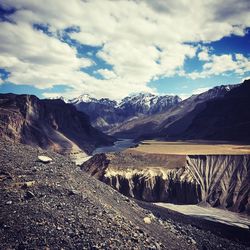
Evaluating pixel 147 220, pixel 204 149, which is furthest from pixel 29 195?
pixel 204 149

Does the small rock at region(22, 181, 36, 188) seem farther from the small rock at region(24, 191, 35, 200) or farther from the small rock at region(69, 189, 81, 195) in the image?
the small rock at region(69, 189, 81, 195)

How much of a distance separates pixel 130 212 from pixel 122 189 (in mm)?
25772

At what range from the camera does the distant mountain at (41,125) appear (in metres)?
118

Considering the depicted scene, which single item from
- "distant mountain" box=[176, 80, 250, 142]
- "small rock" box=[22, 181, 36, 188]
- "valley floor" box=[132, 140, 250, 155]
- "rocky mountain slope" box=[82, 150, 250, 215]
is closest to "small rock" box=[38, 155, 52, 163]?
"small rock" box=[22, 181, 36, 188]

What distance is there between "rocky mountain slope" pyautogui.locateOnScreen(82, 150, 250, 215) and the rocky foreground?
18.2 meters

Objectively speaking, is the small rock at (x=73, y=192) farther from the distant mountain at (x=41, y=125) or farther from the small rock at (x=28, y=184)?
the distant mountain at (x=41, y=125)

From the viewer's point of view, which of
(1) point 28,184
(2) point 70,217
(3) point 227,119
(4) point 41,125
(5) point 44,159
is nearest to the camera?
(2) point 70,217

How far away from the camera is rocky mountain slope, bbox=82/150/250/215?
68250 millimetres

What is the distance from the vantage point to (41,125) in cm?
13575

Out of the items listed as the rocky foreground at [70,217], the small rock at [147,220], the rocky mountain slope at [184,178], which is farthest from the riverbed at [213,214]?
the small rock at [147,220]

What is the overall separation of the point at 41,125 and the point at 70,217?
102799 millimetres

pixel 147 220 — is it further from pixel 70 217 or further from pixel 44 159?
pixel 44 159

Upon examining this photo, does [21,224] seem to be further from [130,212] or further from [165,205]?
[165,205]

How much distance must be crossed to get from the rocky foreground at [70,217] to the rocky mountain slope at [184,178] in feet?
59.6
